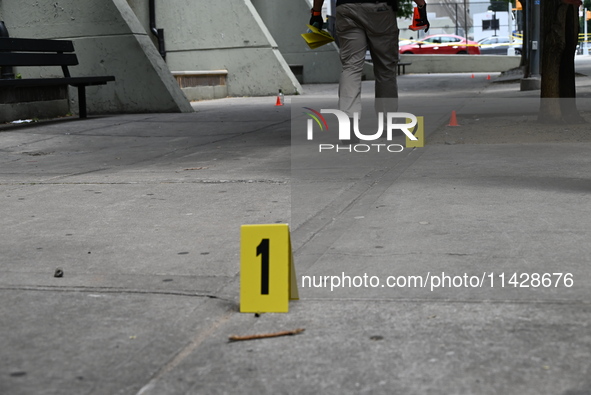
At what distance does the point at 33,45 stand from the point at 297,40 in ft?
45.2

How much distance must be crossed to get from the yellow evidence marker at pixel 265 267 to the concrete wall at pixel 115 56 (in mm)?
10881

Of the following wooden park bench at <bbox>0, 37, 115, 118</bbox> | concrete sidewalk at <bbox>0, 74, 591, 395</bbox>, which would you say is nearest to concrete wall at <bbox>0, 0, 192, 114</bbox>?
wooden park bench at <bbox>0, 37, 115, 118</bbox>

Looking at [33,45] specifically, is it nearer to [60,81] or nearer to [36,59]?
[36,59]

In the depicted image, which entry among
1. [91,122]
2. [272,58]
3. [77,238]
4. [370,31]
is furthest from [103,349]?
[272,58]

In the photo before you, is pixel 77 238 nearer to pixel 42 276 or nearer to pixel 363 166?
pixel 42 276

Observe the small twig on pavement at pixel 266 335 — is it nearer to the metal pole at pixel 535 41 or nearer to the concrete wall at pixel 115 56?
the concrete wall at pixel 115 56

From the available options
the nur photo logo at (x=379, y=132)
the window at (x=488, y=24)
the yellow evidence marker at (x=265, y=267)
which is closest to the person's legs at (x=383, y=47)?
the nur photo logo at (x=379, y=132)

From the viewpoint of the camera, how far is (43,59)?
12.3 metres

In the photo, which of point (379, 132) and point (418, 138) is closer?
point (418, 138)

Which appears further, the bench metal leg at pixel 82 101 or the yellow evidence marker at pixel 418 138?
the bench metal leg at pixel 82 101

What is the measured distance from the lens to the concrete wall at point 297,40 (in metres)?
25.1

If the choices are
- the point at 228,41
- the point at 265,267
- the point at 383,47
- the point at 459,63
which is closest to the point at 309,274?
the point at 265,267

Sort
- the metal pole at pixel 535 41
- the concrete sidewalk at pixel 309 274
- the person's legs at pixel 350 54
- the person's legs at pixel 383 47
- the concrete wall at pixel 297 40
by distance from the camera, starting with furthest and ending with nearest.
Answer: the concrete wall at pixel 297 40 → the metal pole at pixel 535 41 → the person's legs at pixel 383 47 → the person's legs at pixel 350 54 → the concrete sidewalk at pixel 309 274

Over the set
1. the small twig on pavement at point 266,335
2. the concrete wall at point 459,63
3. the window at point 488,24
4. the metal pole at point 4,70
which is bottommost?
the small twig on pavement at point 266,335
